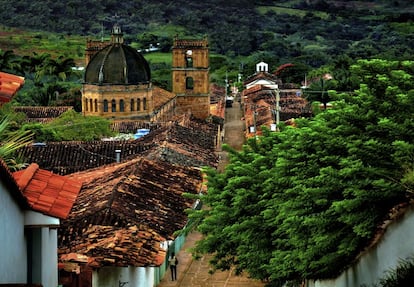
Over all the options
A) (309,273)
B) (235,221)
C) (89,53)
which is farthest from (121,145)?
(89,53)

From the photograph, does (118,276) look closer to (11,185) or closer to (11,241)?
(11,241)

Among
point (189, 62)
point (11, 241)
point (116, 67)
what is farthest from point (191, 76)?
point (11, 241)

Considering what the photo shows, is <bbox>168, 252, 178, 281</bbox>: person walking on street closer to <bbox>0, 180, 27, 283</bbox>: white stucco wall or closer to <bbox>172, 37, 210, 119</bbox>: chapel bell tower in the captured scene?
<bbox>0, 180, 27, 283</bbox>: white stucco wall

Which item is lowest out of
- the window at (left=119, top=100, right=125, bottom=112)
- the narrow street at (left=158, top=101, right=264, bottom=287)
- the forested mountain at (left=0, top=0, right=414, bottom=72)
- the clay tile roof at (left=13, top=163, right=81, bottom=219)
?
the narrow street at (left=158, top=101, right=264, bottom=287)

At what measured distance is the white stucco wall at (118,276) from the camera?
18438mm

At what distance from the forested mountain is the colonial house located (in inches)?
5386

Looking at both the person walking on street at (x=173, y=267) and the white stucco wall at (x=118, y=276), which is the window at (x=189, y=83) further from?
the white stucco wall at (x=118, y=276)

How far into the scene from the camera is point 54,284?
12383mm

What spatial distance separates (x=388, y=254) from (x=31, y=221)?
406 centimetres

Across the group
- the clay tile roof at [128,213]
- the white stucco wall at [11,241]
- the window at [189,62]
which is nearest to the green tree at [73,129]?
the clay tile roof at [128,213]

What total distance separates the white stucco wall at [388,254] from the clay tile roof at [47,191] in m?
3.66

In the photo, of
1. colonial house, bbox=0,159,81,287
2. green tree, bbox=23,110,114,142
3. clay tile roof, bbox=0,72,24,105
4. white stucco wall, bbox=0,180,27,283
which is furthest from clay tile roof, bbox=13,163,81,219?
green tree, bbox=23,110,114,142

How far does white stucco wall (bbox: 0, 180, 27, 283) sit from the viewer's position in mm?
9992

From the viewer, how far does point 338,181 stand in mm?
13359
